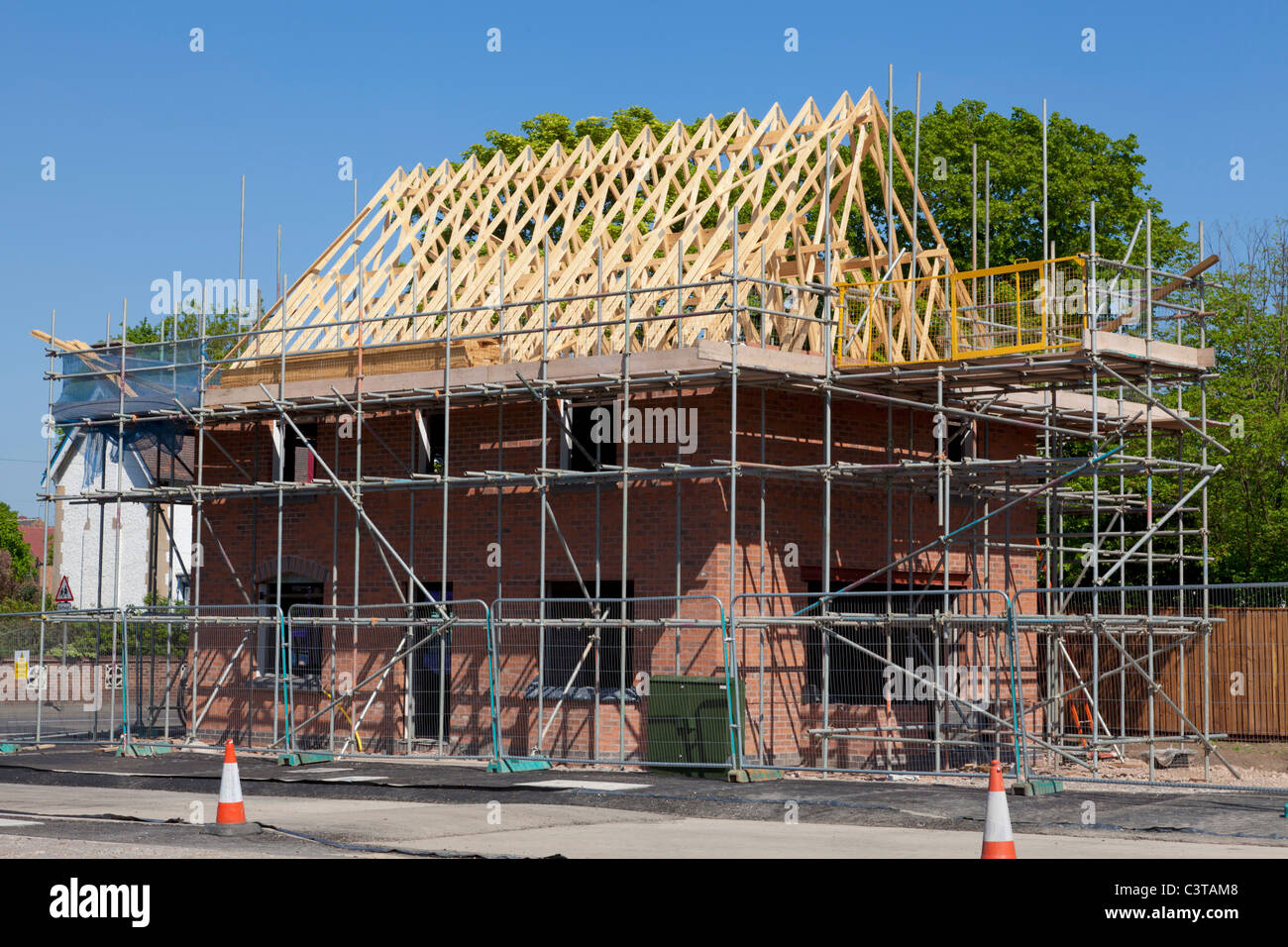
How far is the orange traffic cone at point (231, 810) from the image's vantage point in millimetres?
13727

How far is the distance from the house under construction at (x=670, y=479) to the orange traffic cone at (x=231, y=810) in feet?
20.6

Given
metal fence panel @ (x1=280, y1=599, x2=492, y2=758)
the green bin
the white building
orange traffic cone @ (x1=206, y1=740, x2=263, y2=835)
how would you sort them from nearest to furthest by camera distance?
orange traffic cone @ (x1=206, y1=740, x2=263, y2=835), the green bin, metal fence panel @ (x1=280, y1=599, x2=492, y2=758), the white building

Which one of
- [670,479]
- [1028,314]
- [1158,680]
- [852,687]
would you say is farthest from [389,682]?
[1158,680]

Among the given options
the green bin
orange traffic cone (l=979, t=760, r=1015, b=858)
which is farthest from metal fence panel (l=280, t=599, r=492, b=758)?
orange traffic cone (l=979, t=760, r=1015, b=858)

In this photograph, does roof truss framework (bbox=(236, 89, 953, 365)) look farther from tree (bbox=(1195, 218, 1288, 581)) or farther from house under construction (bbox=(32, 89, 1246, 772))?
tree (bbox=(1195, 218, 1288, 581))

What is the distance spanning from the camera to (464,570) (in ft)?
77.3

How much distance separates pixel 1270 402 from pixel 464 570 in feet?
78.4

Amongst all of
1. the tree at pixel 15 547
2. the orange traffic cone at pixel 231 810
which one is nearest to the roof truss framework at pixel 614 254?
the orange traffic cone at pixel 231 810

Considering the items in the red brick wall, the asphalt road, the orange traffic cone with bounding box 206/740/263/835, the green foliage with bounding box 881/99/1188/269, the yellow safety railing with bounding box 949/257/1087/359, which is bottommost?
the asphalt road

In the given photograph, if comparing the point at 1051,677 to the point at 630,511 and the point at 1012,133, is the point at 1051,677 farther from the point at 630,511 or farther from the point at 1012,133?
the point at 1012,133

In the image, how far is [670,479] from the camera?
21.6 metres

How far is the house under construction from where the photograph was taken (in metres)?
20.7

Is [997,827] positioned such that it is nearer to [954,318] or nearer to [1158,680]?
[954,318]

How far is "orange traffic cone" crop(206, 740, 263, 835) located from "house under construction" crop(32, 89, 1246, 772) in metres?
6.29
